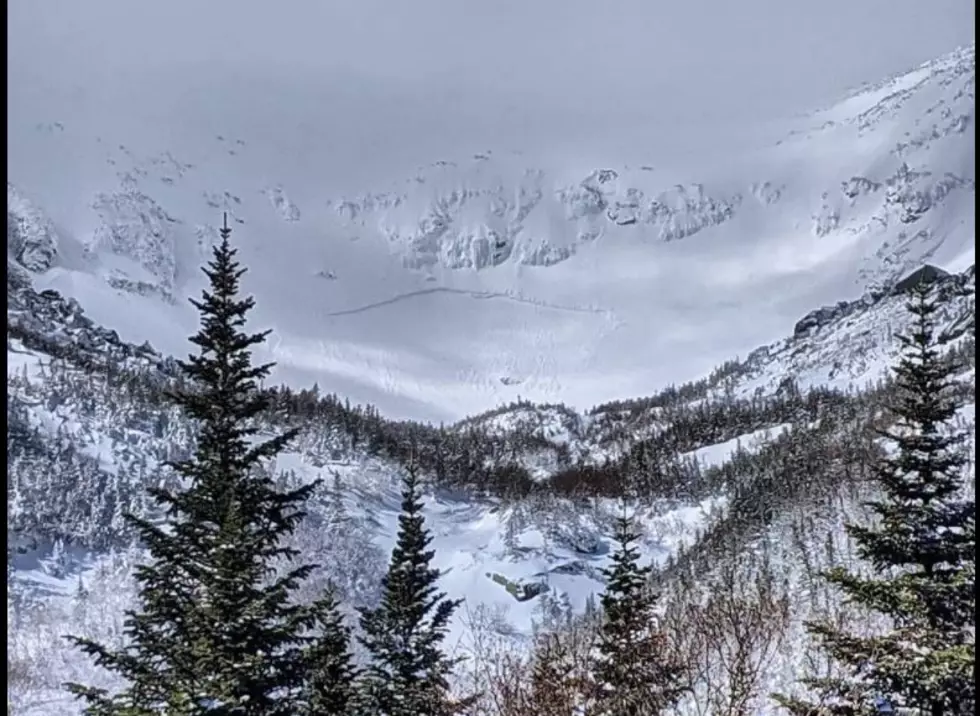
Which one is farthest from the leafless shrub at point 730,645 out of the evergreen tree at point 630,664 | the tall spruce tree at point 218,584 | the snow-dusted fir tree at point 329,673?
the tall spruce tree at point 218,584

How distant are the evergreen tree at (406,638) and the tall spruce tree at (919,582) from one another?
7562 mm

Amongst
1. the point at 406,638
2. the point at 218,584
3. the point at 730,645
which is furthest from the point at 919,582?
the point at 406,638

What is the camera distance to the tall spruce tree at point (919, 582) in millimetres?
10125

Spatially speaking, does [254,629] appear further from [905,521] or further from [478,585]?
[478,585]

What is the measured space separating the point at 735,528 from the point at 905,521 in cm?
10812

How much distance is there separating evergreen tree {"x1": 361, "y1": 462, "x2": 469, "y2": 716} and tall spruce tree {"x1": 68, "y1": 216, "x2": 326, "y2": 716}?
4.67 meters

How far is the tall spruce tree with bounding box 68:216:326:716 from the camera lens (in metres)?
9.94

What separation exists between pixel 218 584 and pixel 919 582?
8.96m

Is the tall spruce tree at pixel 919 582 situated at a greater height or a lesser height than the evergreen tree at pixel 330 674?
greater

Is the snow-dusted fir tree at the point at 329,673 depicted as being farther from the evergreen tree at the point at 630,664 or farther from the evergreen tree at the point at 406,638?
the evergreen tree at the point at 630,664

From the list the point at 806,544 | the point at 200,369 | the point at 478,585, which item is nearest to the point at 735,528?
the point at 806,544

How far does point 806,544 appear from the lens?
90.9 m

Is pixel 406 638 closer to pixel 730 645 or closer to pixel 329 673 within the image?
pixel 329 673

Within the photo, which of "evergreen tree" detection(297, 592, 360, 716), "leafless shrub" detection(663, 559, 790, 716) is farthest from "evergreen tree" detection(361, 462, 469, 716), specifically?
"leafless shrub" detection(663, 559, 790, 716)
